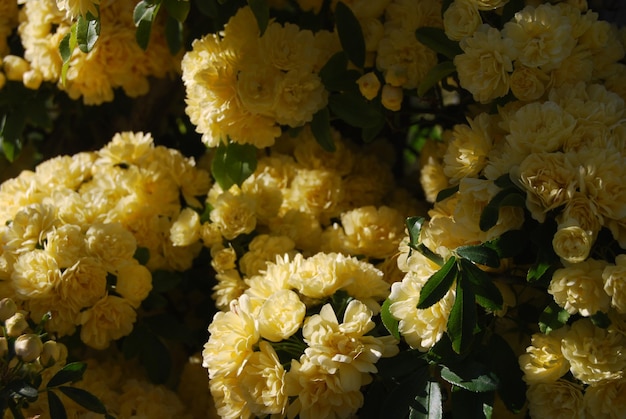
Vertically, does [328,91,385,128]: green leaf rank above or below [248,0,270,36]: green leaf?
below

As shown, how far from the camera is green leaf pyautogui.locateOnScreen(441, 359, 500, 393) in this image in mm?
1232

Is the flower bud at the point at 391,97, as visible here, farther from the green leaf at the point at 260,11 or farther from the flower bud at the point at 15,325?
the flower bud at the point at 15,325

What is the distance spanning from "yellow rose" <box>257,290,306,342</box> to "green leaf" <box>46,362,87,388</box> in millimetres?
311

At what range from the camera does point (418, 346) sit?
130 cm

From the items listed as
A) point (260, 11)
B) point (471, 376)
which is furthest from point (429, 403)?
point (260, 11)

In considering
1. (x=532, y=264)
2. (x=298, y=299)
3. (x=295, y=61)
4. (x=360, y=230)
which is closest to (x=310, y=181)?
(x=360, y=230)

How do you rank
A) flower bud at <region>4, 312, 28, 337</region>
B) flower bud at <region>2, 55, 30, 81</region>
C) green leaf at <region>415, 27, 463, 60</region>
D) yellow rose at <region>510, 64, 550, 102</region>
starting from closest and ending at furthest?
1. flower bud at <region>4, 312, 28, 337</region>
2. yellow rose at <region>510, 64, 550, 102</region>
3. green leaf at <region>415, 27, 463, 60</region>
4. flower bud at <region>2, 55, 30, 81</region>

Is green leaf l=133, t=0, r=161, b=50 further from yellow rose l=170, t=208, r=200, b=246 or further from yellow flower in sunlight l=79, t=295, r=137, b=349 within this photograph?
yellow flower in sunlight l=79, t=295, r=137, b=349

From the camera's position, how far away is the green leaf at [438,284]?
1199mm

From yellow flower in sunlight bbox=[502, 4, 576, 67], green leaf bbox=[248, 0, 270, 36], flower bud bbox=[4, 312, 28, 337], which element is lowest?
flower bud bbox=[4, 312, 28, 337]

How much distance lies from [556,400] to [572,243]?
257mm

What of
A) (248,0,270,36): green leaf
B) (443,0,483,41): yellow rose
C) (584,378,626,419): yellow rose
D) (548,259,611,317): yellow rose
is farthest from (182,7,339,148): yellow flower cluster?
(584,378,626,419): yellow rose

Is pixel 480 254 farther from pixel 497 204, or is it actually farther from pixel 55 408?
pixel 55 408

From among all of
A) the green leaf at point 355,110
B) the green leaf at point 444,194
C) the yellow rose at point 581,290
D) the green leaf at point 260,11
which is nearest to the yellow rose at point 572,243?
the yellow rose at point 581,290
